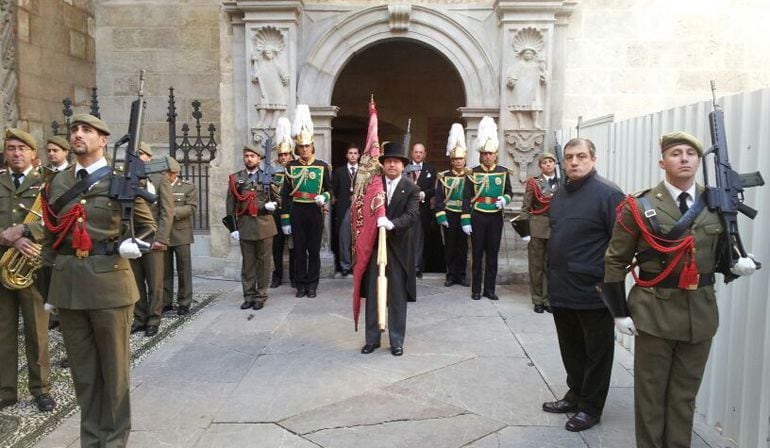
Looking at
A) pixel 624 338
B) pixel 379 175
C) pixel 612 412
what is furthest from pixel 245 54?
pixel 612 412

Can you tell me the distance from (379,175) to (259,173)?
7.16 feet

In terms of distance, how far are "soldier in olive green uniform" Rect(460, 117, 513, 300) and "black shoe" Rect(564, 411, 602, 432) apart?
12.2ft

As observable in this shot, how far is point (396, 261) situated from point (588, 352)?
84.0 inches

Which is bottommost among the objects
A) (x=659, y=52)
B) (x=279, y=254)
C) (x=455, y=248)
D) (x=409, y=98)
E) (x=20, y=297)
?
(x=279, y=254)

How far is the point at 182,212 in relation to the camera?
724 centimetres

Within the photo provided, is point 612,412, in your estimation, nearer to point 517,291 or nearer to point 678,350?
point 678,350

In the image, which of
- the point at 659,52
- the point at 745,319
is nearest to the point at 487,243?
the point at 659,52

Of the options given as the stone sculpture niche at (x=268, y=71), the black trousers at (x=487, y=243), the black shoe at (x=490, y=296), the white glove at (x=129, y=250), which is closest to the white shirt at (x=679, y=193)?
the white glove at (x=129, y=250)

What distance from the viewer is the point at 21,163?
4.71m

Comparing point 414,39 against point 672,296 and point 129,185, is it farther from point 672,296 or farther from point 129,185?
point 672,296

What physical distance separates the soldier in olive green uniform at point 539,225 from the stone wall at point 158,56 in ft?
23.4

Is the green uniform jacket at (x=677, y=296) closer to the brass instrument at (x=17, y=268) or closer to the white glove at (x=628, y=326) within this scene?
the white glove at (x=628, y=326)

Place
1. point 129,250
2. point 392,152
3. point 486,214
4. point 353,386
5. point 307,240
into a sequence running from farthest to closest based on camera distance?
point 307,240
point 486,214
point 392,152
point 353,386
point 129,250

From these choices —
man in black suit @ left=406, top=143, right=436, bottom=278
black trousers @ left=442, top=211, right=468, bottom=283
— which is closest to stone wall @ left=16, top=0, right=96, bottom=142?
man in black suit @ left=406, top=143, right=436, bottom=278
